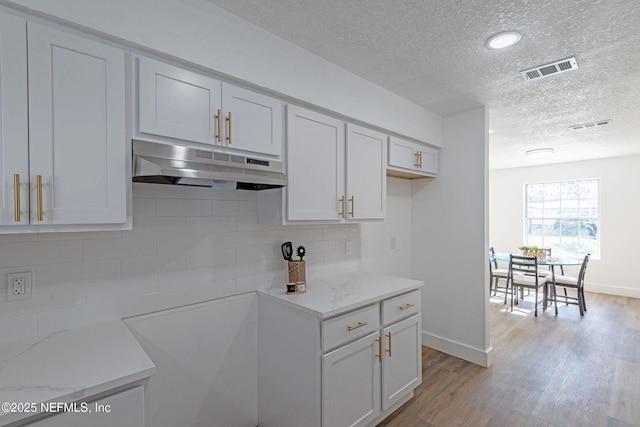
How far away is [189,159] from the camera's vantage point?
4.80 feet

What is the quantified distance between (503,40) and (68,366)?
2704mm

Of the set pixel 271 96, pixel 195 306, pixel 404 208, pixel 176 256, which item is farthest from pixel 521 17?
pixel 195 306

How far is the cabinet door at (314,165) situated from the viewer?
1996 mm

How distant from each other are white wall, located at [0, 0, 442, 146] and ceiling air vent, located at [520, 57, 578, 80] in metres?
1.09

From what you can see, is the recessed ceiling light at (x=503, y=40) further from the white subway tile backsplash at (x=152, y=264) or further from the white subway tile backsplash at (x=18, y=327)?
the white subway tile backsplash at (x=18, y=327)

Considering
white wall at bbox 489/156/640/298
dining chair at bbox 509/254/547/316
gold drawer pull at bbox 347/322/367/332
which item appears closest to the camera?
gold drawer pull at bbox 347/322/367/332

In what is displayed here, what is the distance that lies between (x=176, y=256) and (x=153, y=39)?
1.13 metres

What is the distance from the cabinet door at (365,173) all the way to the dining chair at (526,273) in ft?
10.6

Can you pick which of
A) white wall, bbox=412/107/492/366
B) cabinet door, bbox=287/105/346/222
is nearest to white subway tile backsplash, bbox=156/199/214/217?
cabinet door, bbox=287/105/346/222

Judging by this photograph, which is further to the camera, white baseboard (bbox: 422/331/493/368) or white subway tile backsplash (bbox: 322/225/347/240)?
white baseboard (bbox: 422/331/493/368)

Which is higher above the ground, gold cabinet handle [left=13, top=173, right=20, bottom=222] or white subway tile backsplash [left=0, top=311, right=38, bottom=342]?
gold cabinet handle [left=13, top=173, right=20, bottom=222]

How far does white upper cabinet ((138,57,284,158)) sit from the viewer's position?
144 centimetres

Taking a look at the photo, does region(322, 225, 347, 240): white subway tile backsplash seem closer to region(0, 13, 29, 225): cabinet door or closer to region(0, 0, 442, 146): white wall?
region(0, 0, 442, 146): white wall

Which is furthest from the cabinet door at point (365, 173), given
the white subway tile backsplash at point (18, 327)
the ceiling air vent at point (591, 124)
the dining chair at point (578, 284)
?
the dining chair at point (578, 284)
